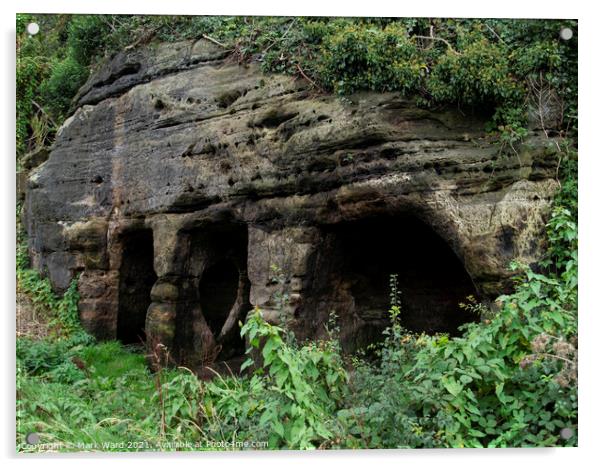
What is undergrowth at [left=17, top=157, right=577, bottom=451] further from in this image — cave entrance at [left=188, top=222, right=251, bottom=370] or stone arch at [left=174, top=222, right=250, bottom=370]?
stone arch at [left=174, top=222, right=250, bottom=370]

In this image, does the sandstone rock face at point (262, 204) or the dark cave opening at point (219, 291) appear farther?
the dark cave opening at point (219, 291)

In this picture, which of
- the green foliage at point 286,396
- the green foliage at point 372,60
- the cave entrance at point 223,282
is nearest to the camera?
the green foliage at point 286,396

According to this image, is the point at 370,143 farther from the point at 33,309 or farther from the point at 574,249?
the point at 33,309

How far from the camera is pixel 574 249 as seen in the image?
244 inches

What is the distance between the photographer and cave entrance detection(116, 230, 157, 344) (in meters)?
11.1

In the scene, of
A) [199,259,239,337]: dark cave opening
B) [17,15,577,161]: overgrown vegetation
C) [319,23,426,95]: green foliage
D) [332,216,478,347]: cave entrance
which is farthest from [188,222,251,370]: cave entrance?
[319,23,426,95]: green foliage

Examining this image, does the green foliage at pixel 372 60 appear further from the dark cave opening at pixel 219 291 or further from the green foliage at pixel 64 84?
the dark cave opening at pixel 219 291

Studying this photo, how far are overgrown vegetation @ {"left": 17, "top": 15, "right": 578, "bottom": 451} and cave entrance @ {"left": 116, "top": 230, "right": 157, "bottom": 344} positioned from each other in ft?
7.60

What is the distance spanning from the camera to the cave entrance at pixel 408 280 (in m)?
9.15

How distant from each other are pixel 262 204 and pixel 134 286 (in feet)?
12.5

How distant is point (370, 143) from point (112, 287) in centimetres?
553

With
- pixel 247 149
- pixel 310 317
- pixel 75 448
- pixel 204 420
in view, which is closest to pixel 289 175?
pixel 247 149

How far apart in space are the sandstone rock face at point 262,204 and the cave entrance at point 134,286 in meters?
0.02

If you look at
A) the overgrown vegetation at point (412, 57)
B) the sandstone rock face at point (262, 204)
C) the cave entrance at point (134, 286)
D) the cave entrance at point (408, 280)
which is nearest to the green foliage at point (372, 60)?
the overgrown vegetation at point (412, 57)
